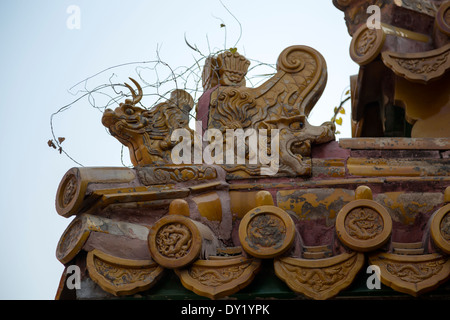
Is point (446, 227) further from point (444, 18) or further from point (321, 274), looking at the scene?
point (444, 18)

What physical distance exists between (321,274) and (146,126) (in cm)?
212

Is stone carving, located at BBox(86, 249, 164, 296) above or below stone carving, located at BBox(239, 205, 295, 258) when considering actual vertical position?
below

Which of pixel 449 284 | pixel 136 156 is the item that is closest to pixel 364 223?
pixel 449 284

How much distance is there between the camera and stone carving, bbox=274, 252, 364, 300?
4578 mm

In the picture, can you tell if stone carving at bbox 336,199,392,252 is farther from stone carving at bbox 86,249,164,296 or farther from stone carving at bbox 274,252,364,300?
stone carving at bbox 86,249,164,296

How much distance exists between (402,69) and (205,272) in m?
2.61

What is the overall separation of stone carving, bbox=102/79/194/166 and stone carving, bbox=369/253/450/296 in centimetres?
207

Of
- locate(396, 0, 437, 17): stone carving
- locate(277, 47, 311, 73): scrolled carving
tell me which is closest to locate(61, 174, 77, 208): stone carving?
locate(277, 47, 311, 73): scrolled carving

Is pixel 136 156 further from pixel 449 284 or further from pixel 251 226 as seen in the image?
pixel 449 284

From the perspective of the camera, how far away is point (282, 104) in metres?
6.25

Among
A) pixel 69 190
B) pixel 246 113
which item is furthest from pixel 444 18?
pixel 69 190

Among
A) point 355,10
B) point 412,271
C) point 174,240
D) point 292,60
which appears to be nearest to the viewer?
point 412,271

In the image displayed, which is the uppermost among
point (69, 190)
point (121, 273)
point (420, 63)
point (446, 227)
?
point (420, 63)

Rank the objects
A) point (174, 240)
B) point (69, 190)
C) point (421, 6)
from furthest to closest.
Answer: point (421, 6)
point (69, 190)
point (174, 240)
